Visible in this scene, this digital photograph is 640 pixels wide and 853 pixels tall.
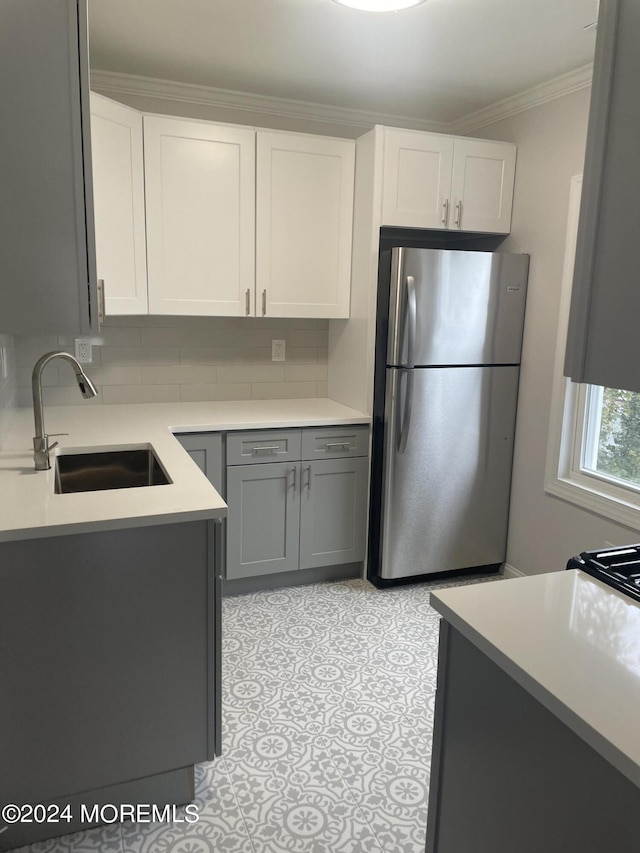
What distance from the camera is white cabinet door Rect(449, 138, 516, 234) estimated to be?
3.17 m

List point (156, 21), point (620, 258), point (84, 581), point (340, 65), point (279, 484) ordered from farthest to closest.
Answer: point (279, 484) < point (340, 65) < point (156, 21) < point (84, 581) < point (620, 258)

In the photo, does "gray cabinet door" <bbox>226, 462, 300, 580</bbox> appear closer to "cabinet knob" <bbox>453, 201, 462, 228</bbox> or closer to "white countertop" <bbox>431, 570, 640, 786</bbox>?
"cabinet knob" <bbox>453, 201, 462, 228</bbox>

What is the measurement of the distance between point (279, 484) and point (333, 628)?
0.71 meters

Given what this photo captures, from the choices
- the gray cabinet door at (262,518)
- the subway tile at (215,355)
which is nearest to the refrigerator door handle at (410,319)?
the gray cabinet door at (262,518)

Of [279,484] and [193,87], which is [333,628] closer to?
[279,484]

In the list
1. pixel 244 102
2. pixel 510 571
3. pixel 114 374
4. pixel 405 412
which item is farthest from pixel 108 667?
pixel 244 102

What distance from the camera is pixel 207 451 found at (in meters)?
2.95

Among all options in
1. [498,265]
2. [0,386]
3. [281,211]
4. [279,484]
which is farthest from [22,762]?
[498,265]

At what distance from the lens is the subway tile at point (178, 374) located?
3402mm

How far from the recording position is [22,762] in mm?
1678

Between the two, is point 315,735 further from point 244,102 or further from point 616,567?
point 244,102

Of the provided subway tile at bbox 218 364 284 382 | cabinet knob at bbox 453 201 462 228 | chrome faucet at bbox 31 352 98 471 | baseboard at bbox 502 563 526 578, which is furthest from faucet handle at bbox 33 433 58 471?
baseboard at bbox 502 563 526 578

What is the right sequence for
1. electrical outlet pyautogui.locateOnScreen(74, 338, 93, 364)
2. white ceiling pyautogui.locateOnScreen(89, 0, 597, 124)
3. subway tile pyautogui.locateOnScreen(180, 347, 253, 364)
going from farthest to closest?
subway tile pyautogui.locateOnScreen(180, 347, 253, 364)
electrical outlet pyautogui.locateOnScreen(74, 338, 93, 364)
white ceiling pyautogui.locateOnScreen(89, 0, 597, 124)

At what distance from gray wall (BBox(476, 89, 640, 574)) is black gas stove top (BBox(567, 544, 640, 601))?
1453 millimetres
